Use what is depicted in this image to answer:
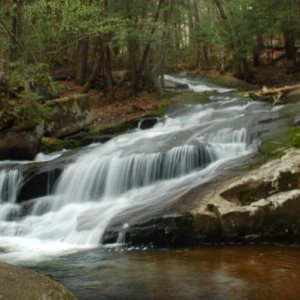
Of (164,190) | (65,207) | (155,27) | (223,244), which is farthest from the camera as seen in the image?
(155,27)

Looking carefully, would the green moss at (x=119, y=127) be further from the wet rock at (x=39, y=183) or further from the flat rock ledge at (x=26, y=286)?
the flat rock ledge at (x=26, y=286)

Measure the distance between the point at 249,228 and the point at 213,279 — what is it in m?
2.51

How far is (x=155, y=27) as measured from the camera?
65.0ft

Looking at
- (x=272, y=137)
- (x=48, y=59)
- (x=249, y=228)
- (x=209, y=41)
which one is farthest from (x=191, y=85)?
(x=249, y=228)

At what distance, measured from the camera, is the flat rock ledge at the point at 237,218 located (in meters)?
8.77

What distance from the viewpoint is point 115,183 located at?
11.9m

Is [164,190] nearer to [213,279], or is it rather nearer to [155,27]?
[213,279]

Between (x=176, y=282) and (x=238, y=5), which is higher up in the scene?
(x=238, y=5)

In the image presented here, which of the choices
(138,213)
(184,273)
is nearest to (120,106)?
(138,213)

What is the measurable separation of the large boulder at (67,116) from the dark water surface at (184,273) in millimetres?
8943

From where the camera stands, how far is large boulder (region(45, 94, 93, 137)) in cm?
1698

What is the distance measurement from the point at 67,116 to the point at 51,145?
1527mm

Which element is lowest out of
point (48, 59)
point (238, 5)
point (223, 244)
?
point (223, 244)

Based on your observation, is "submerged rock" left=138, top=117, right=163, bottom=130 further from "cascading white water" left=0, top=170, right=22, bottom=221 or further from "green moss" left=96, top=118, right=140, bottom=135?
"cascading white water" left=0, top=170, right=22, bottom=221
